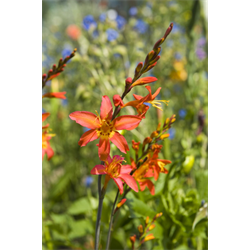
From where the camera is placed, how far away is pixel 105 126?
14.9 inches

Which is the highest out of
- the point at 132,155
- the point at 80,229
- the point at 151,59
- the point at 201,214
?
the point at 151,59

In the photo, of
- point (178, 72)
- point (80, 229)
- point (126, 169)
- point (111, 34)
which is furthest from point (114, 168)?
point (178, 72)

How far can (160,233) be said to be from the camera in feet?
1.85

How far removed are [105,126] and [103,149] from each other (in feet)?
0.12

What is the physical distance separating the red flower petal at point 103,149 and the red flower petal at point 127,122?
26 millimetres

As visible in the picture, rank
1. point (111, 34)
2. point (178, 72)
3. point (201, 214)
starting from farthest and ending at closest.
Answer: point (178, 72), point (111, 34), point (201, 214)

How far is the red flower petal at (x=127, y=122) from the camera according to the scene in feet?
1.18

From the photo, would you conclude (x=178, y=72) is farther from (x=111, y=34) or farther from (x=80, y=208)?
(x=80, y=208)

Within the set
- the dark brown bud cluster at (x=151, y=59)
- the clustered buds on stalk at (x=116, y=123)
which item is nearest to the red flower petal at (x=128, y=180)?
the clustered buds on stalk at (x=116, y=123)

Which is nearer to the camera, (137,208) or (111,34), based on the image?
(137,208)

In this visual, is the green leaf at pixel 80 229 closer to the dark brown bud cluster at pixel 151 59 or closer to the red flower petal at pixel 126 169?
the red flower petal at pixel 126 169
